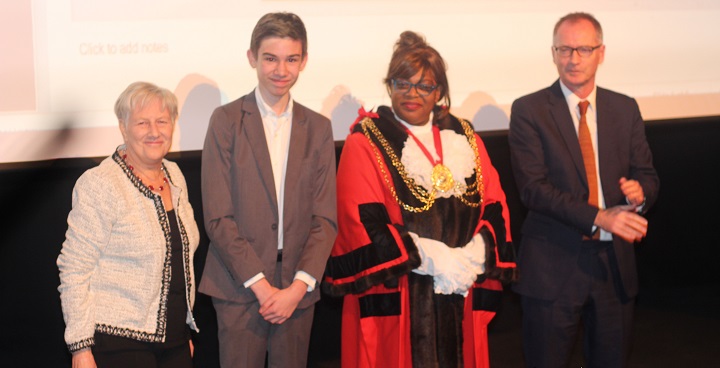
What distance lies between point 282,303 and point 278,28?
0.96 metres

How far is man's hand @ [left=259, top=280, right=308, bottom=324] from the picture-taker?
110 inches

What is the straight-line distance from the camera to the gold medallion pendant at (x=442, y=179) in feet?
9.98

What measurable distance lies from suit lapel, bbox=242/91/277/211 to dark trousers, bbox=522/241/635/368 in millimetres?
1205

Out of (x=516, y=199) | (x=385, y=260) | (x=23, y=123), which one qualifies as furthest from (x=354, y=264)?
(x=516, y=199)

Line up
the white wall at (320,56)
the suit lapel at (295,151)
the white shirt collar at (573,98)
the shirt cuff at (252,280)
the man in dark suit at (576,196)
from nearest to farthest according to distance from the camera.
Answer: the shirt cuff at (252,280), the suit lapel at (295,151), the man in dark suit at (576,196), the white shirt collar at (573,98), the white wall at (320,56)

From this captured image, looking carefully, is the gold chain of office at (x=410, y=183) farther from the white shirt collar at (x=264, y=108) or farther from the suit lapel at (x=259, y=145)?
the suit lapel at (x=259, y=145)

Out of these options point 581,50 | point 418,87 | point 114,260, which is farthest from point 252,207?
point 581,50

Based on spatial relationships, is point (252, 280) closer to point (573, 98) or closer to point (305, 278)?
point (305, 278)

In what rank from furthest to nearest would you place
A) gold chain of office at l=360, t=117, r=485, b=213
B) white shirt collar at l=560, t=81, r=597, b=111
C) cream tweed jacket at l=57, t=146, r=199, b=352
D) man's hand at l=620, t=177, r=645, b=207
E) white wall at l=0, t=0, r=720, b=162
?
white wall at l=0, t=0, r=720, b=162 < white shirt collar at l=560, t=81, r=597, b=111 < man's hand at l=620, t=177, r=645, b=207 < gold chain of office at l=360, t=117, r=485, b=213 < cream tweed jacket at l=57, t=146, r=199, b=352

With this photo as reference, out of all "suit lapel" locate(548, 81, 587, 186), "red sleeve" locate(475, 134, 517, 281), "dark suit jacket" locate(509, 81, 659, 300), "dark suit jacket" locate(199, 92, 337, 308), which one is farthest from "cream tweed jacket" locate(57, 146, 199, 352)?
"suit lapel" locate(548, 81, 587, 186)

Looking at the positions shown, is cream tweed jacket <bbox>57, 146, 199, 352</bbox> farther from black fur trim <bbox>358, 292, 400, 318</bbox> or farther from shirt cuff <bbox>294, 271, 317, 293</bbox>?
black fur trim <bbox>358, 292, 400, 318</bbox>

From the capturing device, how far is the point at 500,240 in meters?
3.11

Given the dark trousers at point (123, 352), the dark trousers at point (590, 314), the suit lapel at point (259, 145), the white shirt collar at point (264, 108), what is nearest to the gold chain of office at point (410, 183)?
the white shirt collar at point (264, 108)

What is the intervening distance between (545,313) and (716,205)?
8.25ft
